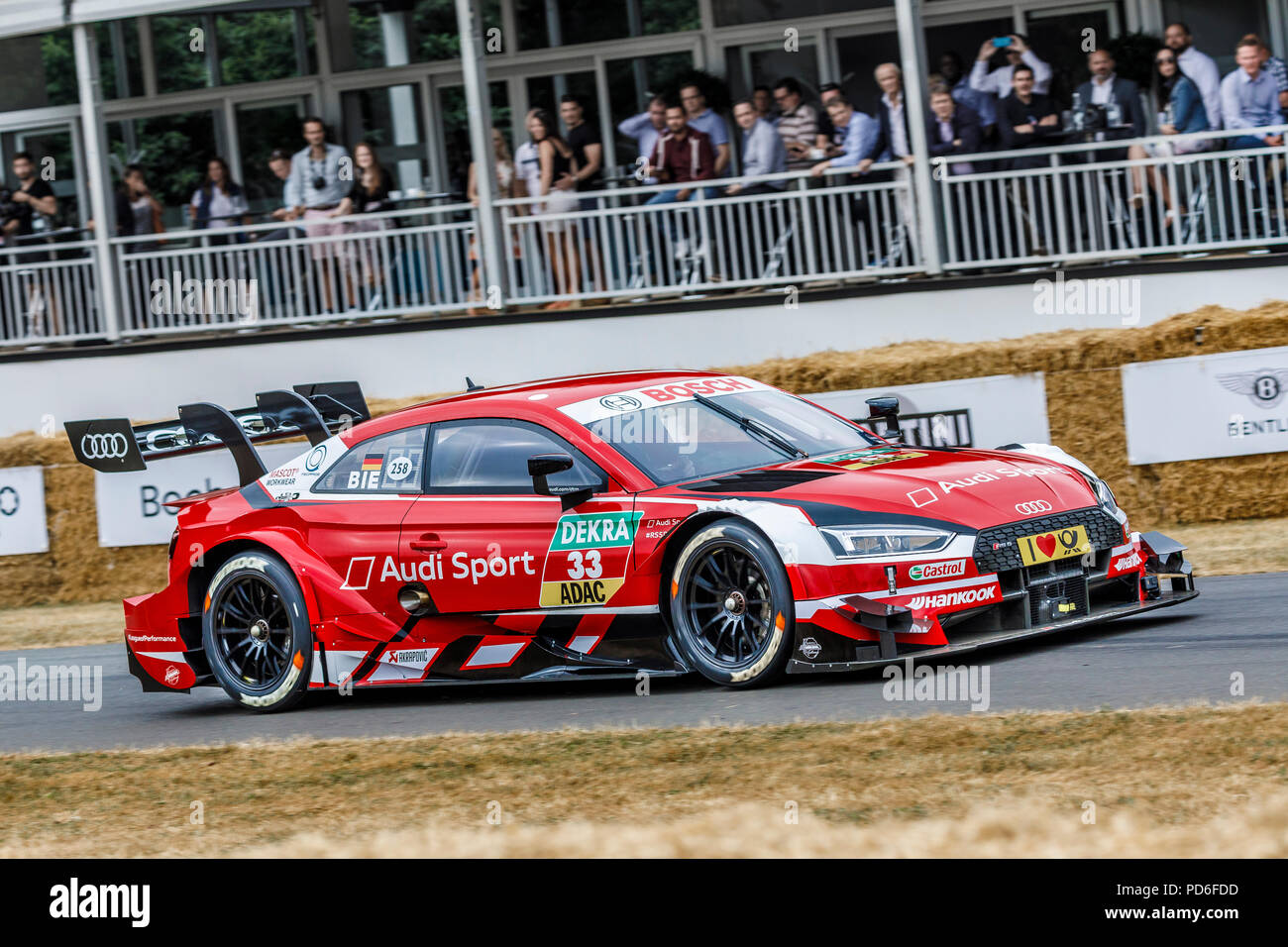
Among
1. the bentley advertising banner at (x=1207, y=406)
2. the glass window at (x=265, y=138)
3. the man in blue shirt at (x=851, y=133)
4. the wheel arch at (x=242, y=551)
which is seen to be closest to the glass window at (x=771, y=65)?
the man in blue shirt at (x=851, y=133)

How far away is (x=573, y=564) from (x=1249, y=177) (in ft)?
28.8

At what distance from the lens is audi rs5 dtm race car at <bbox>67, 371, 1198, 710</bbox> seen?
796 centimetres

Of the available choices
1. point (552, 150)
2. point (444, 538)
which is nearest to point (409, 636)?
point (444, 538)

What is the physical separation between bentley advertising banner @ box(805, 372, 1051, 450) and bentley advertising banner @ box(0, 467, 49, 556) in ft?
23.6

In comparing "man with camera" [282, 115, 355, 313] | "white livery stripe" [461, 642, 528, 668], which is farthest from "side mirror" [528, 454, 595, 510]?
"man with camera" [282, 115, 355, 313]

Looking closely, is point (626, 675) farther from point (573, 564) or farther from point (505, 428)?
point (505, 428)

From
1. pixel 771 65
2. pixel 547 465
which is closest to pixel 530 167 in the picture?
pixel 771 65

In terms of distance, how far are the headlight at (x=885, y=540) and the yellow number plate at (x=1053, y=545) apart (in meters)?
0.43

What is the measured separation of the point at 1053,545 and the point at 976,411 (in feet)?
18.1

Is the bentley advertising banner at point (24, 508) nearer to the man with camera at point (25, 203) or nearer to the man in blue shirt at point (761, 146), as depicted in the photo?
the man with camera at point (25, 203)

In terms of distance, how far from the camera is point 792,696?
26.3ft

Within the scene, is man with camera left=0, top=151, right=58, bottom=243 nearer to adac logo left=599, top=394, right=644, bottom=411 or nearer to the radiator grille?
adac logo left=599, top=394, right=644, bottom=411

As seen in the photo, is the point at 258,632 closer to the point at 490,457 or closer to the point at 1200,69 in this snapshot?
the point at 490,457

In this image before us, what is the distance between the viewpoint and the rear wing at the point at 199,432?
10547 mm
